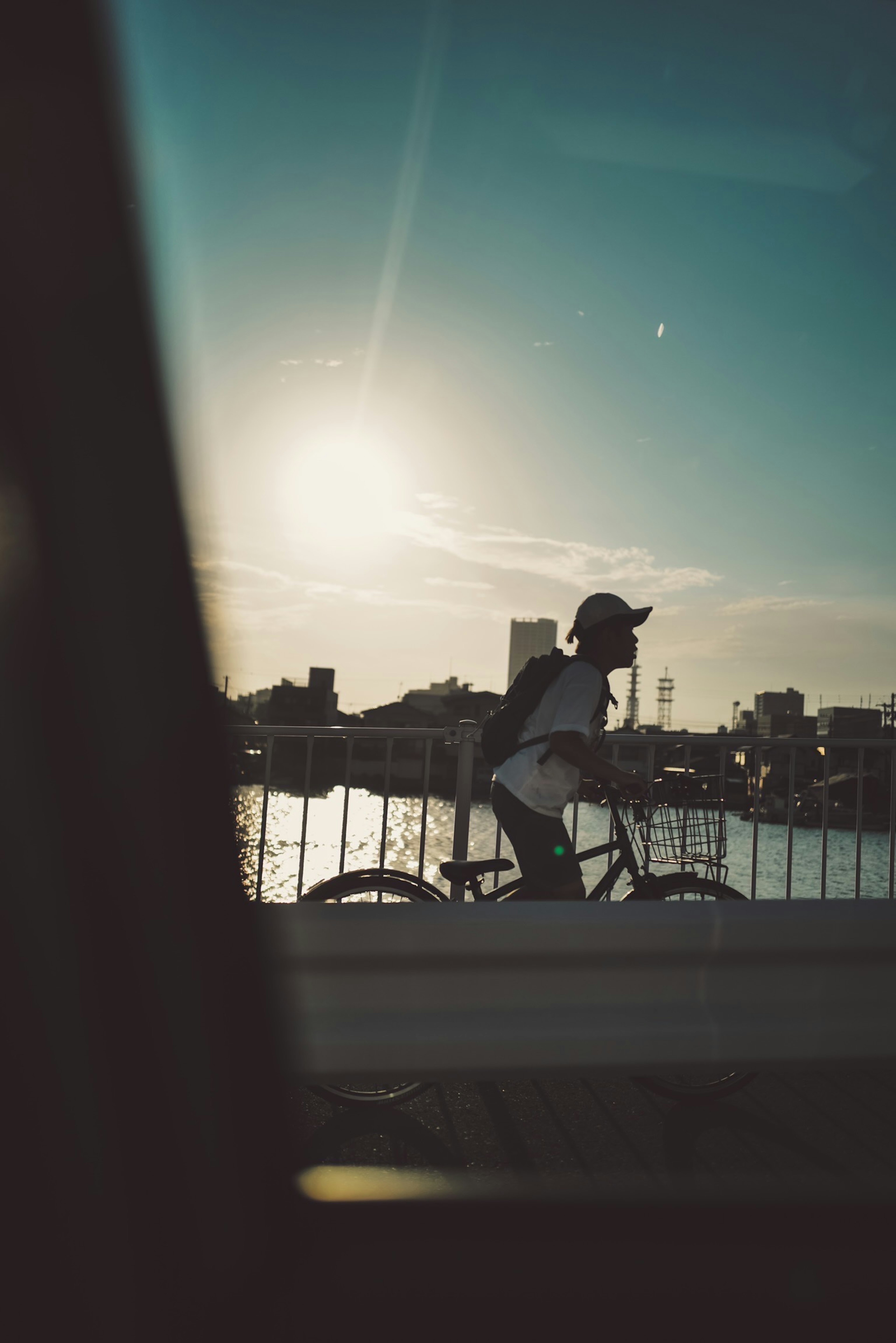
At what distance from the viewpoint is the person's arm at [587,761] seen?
3156 mm

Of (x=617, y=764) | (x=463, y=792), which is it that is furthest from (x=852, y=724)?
(x=463, y=792)

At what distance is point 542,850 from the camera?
11.3 ft

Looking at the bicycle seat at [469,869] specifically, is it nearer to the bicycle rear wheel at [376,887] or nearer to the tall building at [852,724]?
the bicycle rear wheel at [376,887]

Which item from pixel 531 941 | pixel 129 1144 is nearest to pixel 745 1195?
pixel 531 941

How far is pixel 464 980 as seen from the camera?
2.06m

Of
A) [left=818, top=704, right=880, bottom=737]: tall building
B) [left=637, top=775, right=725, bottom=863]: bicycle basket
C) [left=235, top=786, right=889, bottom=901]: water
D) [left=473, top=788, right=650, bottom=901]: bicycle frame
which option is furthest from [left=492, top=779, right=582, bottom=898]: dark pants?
[left=818, top=704, right=880, bottom=737]: tall building

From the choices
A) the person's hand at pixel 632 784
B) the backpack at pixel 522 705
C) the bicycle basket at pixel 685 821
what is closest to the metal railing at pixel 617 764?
the bicycle basket at pixel 685 821

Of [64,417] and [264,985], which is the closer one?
[264,985]

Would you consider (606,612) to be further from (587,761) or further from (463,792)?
(463,792)

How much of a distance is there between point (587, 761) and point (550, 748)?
0.17 m

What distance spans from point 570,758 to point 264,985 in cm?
152

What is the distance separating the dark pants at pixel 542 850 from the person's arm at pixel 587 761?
0.33 m

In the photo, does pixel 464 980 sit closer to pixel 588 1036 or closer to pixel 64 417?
pixel 588 1036

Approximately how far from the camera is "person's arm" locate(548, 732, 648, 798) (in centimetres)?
316
